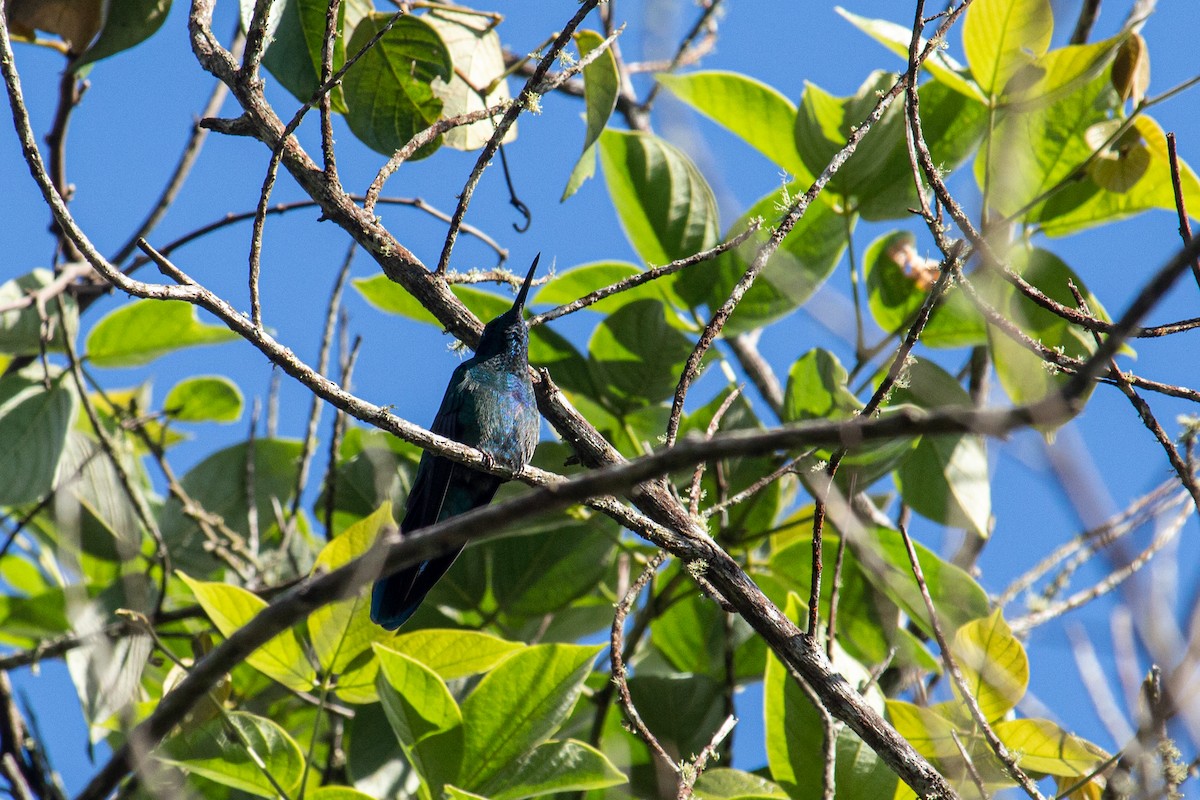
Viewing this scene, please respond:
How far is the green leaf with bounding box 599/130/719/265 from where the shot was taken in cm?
316

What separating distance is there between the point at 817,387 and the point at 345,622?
1284 millimetres

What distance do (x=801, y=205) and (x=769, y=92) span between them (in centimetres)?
100

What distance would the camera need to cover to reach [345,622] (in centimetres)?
252

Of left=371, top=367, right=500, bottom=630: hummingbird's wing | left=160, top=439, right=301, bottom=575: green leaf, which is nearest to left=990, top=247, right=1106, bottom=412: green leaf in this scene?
left=371, top=367, right=500, bottom=630: hummingbird's wing

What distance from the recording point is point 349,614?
2.51 metres

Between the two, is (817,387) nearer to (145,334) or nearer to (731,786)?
(731,786)

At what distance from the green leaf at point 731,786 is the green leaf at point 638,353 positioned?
1.09 meters

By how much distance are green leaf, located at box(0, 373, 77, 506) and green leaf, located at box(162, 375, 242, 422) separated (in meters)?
0.60

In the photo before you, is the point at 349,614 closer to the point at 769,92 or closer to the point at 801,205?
the point at 801,205

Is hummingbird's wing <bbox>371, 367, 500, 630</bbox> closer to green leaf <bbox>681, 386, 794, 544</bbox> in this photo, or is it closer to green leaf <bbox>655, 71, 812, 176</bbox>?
green leaf <bbox>681, 386, 794, 544</bbox>

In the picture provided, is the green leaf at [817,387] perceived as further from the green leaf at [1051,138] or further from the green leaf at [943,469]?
the green leaf at [1051,138]

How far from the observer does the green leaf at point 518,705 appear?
7.88 ft

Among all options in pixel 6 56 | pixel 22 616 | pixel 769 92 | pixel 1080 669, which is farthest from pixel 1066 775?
pixel 22 616

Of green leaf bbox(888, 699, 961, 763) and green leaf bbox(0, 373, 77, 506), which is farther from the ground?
green leaf bbox(0, 373, 77, 506)
